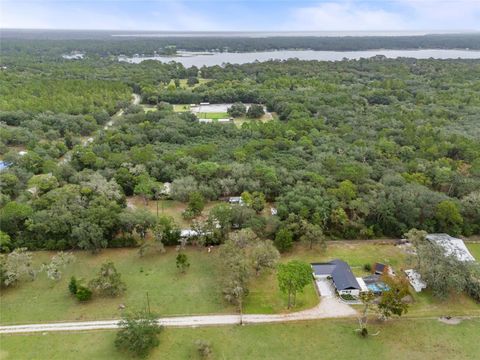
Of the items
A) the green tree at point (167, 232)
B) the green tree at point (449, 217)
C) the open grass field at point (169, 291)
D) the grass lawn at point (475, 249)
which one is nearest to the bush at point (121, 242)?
the open grass field at point (169, 291)

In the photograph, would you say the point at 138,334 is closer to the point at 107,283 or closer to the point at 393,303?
the point at 107,283

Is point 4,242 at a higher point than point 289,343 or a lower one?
higher

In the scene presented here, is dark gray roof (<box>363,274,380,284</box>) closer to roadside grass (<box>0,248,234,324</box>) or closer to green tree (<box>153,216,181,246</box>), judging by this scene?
roadside grass (<box>0,248,234,324</box>)

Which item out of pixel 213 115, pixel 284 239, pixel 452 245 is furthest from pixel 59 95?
Result: pixel 452 245

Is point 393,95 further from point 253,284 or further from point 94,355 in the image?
point 94,355

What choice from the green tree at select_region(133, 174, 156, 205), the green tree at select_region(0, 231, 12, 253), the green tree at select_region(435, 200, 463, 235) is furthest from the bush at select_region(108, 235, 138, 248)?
the green tree at select_region(435, 200, 463, 235)
